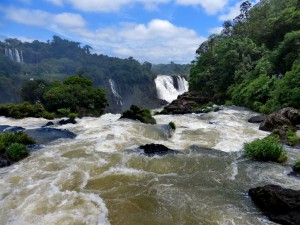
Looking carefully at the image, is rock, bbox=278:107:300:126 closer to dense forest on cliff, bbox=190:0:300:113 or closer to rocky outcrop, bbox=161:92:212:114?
dense forest on cliff, bbox=190:0:300:113

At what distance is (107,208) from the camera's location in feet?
35.1

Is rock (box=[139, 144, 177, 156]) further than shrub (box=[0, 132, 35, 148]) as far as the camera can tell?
No

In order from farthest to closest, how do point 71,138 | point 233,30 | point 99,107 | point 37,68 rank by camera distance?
point 37,68
point 233,30
point 99,107
point 71,138

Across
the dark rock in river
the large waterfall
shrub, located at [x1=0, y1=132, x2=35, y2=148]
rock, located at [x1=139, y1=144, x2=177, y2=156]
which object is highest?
the large waterfall

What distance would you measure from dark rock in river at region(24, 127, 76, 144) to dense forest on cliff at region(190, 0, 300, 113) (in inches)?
807

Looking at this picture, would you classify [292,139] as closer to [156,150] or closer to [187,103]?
[156,150]

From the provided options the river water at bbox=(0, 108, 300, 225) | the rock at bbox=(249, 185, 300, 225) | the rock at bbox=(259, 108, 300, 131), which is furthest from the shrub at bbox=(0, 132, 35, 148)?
the rock at bbox=(259, 108, 300, 131)

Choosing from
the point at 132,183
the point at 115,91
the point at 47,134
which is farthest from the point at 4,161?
the point at 115,91

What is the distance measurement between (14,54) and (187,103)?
121599 mm

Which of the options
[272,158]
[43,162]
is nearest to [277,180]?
[272,158]

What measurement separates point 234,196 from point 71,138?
509 inches

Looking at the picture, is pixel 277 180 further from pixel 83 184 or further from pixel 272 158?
pixel 83 184

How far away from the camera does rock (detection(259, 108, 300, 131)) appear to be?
23.1 m

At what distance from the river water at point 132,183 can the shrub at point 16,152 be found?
65 cm
